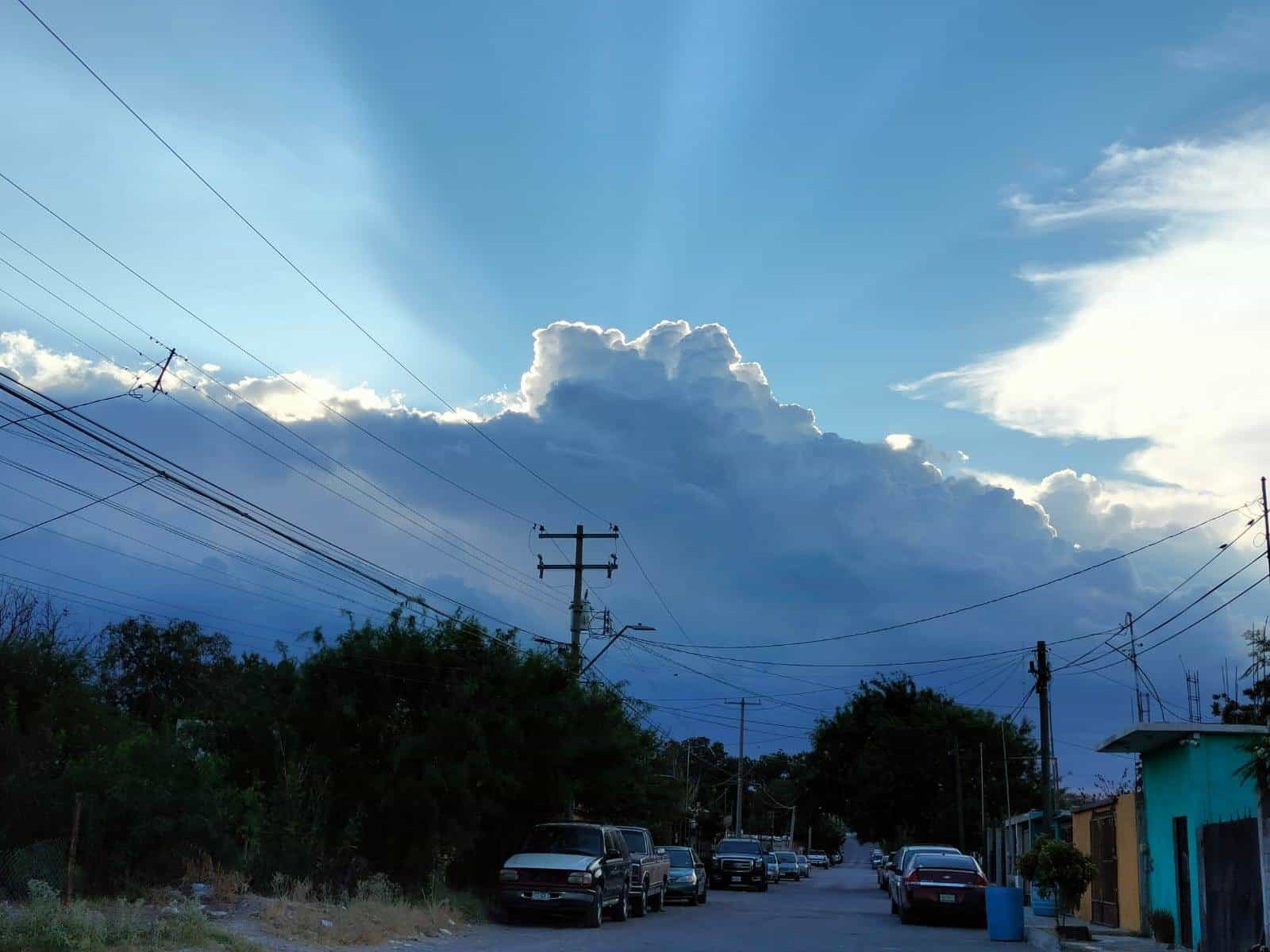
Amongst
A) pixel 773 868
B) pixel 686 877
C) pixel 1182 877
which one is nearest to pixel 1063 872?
pixel 1182 877

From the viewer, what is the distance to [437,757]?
2608 centimetres

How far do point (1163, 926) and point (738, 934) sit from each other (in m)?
7.59

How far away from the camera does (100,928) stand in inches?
592

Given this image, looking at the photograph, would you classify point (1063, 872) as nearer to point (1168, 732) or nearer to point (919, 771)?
point (1168, 732)

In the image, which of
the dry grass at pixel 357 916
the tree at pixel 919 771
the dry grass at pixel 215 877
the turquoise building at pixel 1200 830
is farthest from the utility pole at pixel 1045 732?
the tree at pixel 919 771

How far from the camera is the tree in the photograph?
67.4m

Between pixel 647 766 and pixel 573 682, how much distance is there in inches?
548

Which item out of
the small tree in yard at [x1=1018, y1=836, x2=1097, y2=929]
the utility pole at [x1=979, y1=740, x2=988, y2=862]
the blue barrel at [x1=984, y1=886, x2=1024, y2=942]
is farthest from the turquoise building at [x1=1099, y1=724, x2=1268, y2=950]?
the utility pole at [x1=979, y1=740, x2=988, y2=862]

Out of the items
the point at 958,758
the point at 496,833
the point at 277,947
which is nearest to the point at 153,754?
the point at 277,947

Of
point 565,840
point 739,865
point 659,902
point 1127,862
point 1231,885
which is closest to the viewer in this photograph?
point 1231,885

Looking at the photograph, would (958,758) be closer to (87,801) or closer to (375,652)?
(375,652)

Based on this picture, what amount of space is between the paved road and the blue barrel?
0.38m

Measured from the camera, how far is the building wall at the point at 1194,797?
20.5 m

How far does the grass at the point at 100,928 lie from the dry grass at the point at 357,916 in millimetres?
1941
